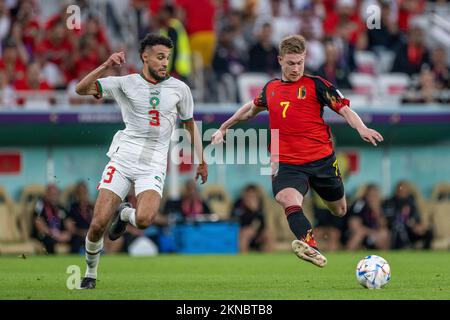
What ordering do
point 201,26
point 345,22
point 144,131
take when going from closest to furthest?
point 144,131
point 201,26
point 345,22

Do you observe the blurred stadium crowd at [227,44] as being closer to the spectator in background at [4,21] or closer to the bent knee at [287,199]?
the spectator in background at [4,21]

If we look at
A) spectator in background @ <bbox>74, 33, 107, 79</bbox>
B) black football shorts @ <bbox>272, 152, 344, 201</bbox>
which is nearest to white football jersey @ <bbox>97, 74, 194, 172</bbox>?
black football shorts @ <bbox>272, 152, 344, 201</bbox>

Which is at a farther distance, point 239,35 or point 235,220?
point 239,35

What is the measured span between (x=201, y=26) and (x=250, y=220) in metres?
4.16

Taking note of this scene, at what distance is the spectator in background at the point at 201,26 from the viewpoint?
23.2 meters

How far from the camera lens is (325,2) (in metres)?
25.6

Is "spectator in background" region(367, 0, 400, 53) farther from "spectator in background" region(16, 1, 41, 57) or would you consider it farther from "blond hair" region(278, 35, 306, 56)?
"blond hair" region(278, 35, 306, 56)

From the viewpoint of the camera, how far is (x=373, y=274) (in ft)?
38.7

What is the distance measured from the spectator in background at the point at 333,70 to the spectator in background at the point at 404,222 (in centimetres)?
259

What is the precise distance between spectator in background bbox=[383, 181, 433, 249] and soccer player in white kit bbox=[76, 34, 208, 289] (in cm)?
1095

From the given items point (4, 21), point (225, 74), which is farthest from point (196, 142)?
point (4, 21)

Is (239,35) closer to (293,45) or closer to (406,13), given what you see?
(406,13)

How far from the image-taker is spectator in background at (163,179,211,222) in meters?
22.2
